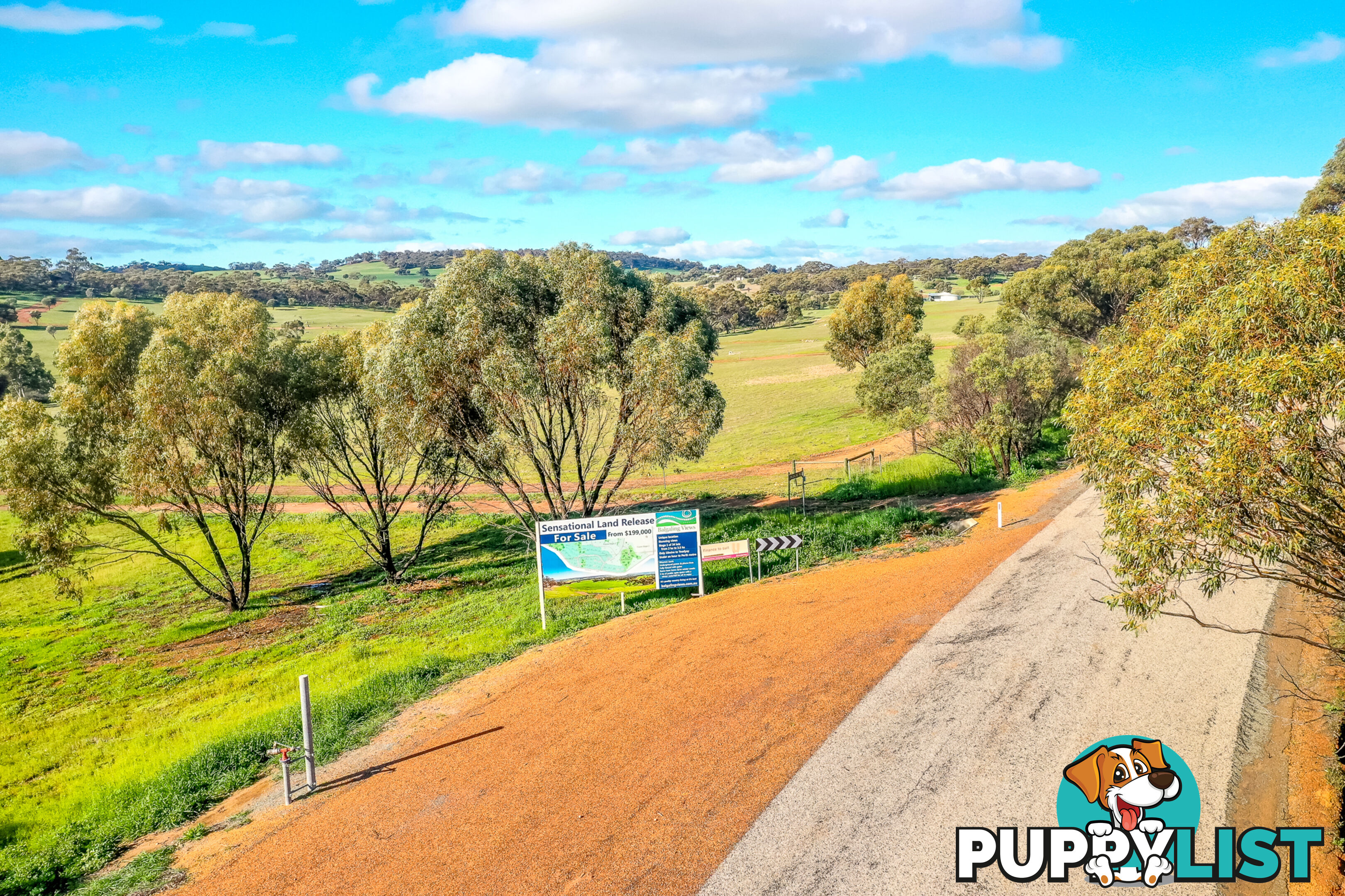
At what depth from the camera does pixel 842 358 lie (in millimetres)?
67875

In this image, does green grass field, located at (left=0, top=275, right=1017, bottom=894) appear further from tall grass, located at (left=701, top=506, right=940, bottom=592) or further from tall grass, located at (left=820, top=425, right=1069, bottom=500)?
tall grass, located at (left=820, top=425, right=1069, bottom=500)

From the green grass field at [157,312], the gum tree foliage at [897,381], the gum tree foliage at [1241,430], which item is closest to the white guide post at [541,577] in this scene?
the gum tree foliage at [1241,430]

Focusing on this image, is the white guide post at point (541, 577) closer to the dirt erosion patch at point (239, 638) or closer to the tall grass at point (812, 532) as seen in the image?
the tall grass at point (812, 532)

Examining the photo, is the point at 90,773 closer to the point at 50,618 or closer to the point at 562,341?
the point at 562,341

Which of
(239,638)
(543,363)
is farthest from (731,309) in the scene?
(239,638)

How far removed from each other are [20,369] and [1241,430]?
130 metres

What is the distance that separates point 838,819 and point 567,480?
40.8 meters

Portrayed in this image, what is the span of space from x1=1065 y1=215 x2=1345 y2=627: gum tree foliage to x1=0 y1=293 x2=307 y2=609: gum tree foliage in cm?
2876

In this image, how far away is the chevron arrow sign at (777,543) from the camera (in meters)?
24.3

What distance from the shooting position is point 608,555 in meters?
22.1

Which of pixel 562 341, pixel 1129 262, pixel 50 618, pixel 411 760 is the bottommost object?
pixel 50 618

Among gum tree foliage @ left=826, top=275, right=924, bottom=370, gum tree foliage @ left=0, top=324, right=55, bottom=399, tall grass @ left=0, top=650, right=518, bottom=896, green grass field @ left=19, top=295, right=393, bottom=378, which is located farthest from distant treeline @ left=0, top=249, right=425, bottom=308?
tall grass @ left=0, top=650, right=518, bottom=896

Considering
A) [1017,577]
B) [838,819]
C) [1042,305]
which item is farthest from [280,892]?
[1042,305]

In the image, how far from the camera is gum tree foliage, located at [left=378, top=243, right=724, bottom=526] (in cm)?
2739
